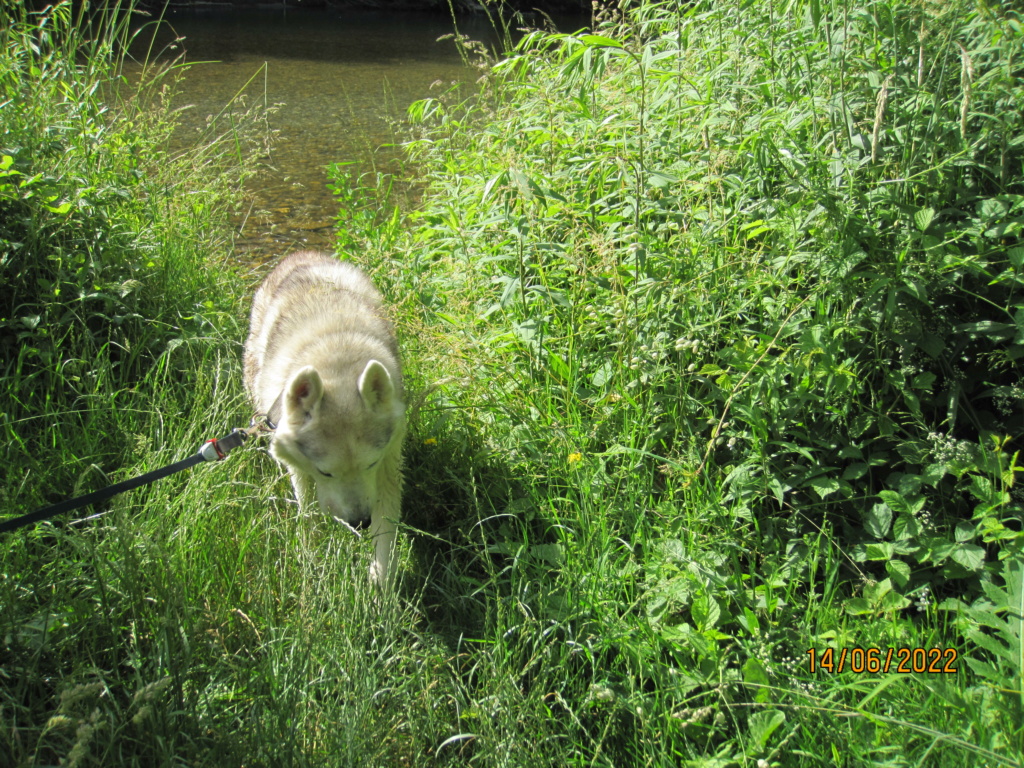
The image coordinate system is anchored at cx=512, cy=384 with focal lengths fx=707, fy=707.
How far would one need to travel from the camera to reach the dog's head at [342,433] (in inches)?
110

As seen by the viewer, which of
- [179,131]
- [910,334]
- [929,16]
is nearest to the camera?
[929,16]

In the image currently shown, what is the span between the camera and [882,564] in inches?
106

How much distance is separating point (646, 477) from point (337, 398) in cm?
128

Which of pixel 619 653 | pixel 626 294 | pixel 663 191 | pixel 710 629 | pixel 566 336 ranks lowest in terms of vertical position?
pixel 619 653

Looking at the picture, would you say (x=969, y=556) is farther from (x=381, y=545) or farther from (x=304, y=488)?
(x=304, y=488)

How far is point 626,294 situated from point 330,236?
3.87 metres

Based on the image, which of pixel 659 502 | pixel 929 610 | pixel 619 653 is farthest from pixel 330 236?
pixel 929 610

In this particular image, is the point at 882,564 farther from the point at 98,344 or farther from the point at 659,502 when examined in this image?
the point at 98,344

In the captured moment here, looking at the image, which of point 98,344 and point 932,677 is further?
point 98,344

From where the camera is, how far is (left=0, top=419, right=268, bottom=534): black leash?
6.64 ft

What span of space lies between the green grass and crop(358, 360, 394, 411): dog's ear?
251mm

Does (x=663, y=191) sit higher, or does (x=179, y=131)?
(x=663, y=191)
